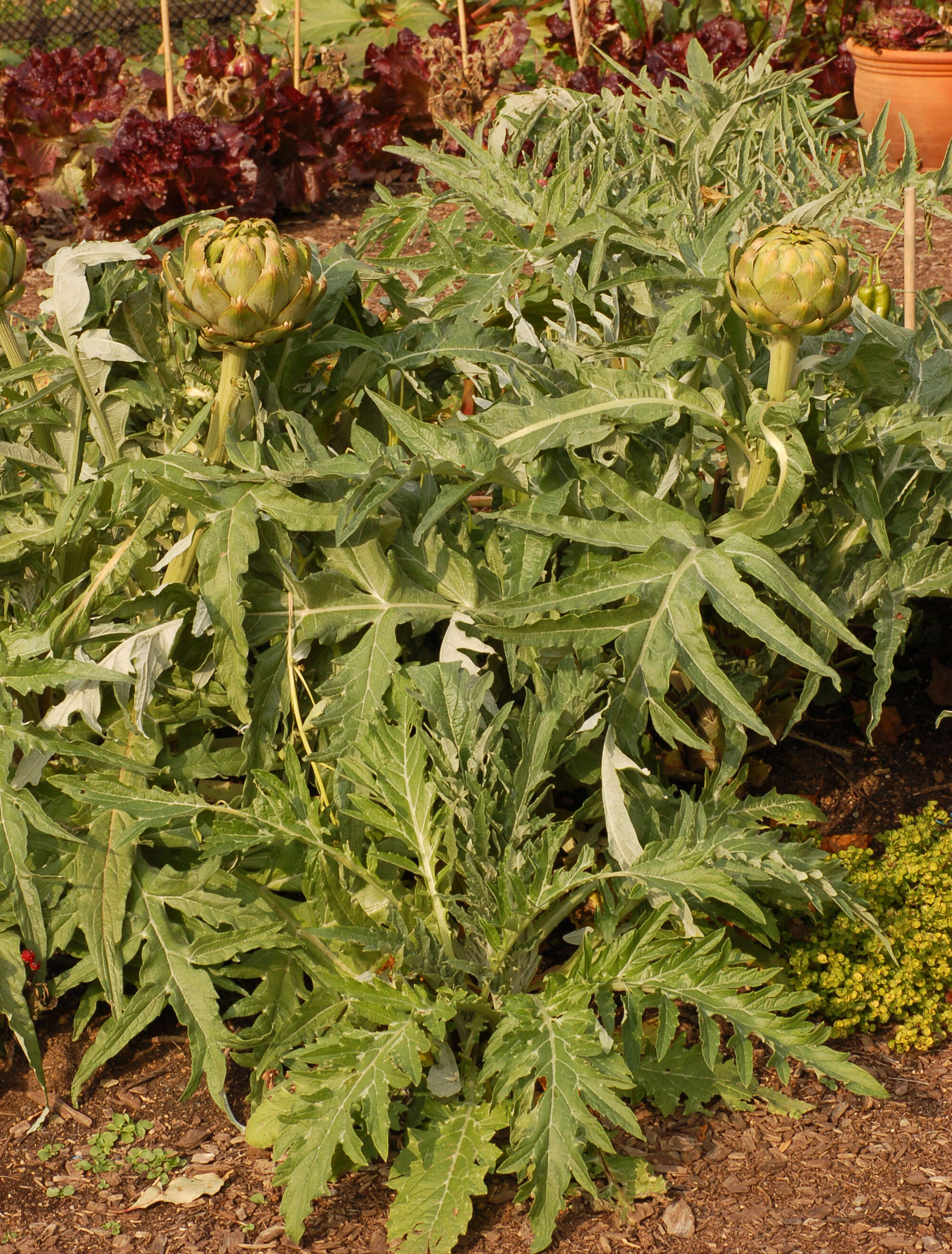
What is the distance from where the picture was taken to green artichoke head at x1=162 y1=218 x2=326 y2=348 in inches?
71.6

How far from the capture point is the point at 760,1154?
1.90 m

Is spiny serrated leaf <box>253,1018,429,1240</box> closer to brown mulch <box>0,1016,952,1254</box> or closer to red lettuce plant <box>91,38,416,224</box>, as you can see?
brown mulch <box>0,1016,952,1254</box>

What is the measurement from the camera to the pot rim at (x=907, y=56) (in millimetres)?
6281

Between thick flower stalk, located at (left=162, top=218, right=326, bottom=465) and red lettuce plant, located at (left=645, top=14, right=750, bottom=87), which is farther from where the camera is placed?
red lettuce plant, located at (left=645, top=14, right=750, bottom=87)

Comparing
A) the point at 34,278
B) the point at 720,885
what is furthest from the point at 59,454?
the point at 34,278

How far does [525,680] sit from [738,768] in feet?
1.60

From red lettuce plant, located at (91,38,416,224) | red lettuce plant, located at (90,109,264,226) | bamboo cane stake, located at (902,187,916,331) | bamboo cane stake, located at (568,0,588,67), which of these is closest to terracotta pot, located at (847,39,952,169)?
bamboo cane stake, located at (568,0,588,67)

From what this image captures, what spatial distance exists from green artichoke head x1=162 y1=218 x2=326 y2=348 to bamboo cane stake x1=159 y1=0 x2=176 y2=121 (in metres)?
3.93

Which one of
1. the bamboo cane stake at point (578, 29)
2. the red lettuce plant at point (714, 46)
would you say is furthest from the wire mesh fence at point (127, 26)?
the bamboo cane stake at point (578, 29)

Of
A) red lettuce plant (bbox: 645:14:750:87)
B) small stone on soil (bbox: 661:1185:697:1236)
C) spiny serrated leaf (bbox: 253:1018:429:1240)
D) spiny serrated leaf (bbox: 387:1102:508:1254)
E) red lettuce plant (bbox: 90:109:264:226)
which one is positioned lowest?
small stone on soil (bbox: 661:1185:697:1236)

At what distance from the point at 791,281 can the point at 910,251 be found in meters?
0.89

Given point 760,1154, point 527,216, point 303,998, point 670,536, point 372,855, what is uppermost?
point 527,216

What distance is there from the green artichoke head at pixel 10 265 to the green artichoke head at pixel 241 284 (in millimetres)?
275

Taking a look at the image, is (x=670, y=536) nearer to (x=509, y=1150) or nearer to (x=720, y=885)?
(x=720, y=885)
